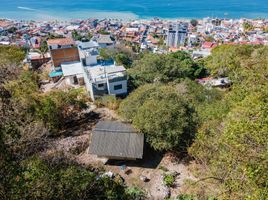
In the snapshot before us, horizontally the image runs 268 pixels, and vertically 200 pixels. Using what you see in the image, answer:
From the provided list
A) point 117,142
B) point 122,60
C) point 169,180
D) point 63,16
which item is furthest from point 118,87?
point 63,16

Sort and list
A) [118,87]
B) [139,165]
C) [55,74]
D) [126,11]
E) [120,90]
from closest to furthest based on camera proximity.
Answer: [139,165], [118,87], [120,90], [55,74], [126,11]

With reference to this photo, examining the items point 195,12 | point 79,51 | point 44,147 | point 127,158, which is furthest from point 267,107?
point 195,12

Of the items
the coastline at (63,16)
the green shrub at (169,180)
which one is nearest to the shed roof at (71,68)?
the green shrub at (169,180)

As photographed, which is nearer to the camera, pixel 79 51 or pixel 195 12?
pixel 79 51

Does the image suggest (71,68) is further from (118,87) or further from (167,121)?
(167,121)

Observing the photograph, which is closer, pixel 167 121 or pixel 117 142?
pixel 167 121

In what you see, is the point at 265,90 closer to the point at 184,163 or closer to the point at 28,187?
the point at 28,187

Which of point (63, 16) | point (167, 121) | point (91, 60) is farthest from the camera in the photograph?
point (63, 16)
